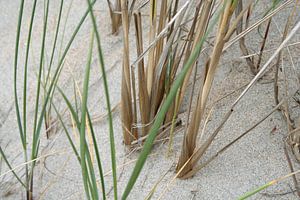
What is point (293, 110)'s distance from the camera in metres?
1.27

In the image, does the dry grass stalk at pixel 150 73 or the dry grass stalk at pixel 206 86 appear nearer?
the dry grass stalk at pixel 206 86

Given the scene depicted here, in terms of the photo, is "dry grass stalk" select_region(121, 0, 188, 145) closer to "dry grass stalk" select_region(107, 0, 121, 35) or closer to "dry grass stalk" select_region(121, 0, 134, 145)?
"dry grass stalk" select_region(121, 0, 134, 145)

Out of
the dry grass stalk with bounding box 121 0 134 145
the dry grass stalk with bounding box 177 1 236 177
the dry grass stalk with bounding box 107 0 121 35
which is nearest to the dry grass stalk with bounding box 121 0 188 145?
the dry grass stalk with bounding box 121 0 134 145

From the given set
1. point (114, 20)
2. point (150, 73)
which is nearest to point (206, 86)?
point (150, 73)

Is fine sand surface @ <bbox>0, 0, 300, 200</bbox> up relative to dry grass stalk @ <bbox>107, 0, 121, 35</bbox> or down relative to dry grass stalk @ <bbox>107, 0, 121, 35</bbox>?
down

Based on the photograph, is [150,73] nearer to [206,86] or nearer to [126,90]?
[126,90]

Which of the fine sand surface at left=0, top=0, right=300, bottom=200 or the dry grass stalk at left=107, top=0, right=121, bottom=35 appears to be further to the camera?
the dry grass stalk at left=107, top=0, right=121, bottom=35

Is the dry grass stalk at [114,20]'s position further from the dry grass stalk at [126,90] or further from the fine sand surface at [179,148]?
the dry grass stalk at [126,90]

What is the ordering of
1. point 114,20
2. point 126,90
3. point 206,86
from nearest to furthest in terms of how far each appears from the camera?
point 206,86 < point 126,90 < point 114,20

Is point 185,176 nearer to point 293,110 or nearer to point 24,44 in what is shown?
point 293,110

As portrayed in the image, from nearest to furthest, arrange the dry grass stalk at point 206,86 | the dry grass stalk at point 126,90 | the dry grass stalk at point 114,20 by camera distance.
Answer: the dry grass stalk at point 206,86, the dry grass stalk at point 126,90, the dry grass stalk at point 114,20

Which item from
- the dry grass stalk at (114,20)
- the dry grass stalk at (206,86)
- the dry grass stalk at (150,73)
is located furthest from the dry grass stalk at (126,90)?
the dry grass stalk at (114,20)

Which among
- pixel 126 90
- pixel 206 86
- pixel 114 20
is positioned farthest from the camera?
pixel 114 20

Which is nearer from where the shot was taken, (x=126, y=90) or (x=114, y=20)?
(x=126, y=90)
